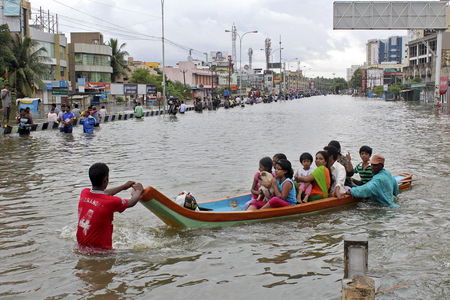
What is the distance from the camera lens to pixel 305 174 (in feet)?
30.0

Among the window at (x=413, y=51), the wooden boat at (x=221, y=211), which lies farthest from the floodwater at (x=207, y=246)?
the window at (x=413, y=51)

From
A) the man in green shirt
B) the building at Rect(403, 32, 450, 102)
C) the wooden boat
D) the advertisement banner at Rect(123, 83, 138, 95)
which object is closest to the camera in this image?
the wooden boat

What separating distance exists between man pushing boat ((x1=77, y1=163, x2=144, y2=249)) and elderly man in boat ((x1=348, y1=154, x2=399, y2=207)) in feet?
14.8

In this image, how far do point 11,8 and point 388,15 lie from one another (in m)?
31.4

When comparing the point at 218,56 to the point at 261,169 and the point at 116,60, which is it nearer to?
the point at 116,60

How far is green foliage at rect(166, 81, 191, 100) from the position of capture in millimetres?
76350

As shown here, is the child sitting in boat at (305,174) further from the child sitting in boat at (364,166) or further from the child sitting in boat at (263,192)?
the child sitting in boat at (364,166)

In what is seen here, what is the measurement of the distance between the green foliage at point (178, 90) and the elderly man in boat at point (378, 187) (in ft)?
216

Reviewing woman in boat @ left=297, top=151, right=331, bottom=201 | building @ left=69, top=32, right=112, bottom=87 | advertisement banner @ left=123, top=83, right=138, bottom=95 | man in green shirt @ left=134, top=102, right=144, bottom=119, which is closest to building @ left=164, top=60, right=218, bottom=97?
building @ left=69, top=32, right=112, bottom=87

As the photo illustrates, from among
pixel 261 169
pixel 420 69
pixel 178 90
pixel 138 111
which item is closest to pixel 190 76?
pixel 178 90

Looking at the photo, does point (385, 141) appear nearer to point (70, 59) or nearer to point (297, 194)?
point (297, 194)

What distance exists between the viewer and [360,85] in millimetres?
192625

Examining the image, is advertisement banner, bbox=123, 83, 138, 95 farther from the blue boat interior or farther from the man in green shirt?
the blue boat interior

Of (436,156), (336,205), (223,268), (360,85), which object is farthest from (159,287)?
(360,85)
